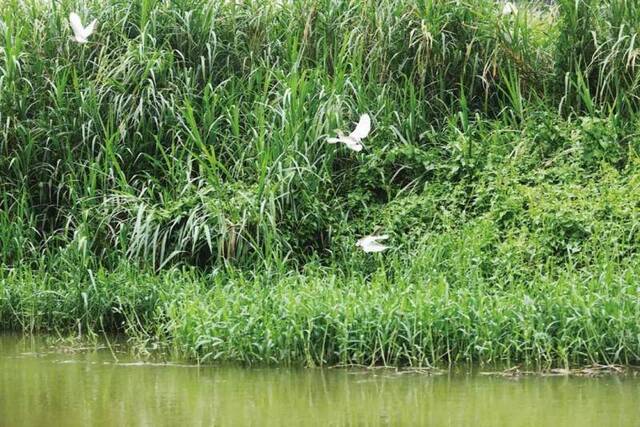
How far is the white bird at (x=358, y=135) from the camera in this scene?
798 centimetres

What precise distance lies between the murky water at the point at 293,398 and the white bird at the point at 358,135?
245 centimetres

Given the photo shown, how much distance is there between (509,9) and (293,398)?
508 centimetres

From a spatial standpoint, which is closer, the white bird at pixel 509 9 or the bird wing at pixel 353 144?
the bird wing at pixel 353 144

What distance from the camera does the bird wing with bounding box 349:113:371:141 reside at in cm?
811

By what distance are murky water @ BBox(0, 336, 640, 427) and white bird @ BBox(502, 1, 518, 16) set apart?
14.5 feet

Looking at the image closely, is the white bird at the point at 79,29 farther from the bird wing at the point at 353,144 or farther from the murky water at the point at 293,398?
the murky water at the point at 293,398

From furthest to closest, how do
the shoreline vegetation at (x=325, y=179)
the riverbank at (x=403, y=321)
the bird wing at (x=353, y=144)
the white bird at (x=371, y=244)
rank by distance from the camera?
1. the bird wing at (x=353, y=144)
2. the white bird at (x=371, y=244)
3. the shoreline vegetation at (x=325, y=179)
4. the riverbank at (x=403, y=321)

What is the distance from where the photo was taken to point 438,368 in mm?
5934

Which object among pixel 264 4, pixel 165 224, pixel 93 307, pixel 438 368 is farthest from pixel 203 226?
pixel 264 4

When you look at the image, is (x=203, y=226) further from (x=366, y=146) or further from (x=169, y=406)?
(x=169, y=406)

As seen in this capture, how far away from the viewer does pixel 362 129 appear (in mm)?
8125

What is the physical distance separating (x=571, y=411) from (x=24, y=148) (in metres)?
5.46

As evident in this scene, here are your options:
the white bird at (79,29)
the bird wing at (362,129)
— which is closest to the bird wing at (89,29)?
the white bird at (79,29)

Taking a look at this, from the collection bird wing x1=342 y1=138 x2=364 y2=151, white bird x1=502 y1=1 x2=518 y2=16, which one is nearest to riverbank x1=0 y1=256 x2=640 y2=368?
bird wing x1=342 y1=138 x2=364 y2=151
